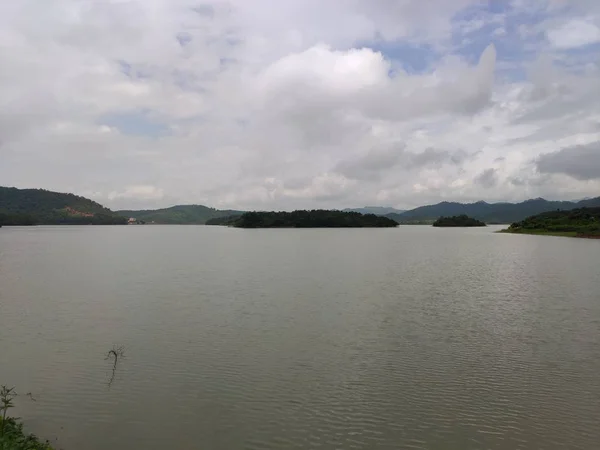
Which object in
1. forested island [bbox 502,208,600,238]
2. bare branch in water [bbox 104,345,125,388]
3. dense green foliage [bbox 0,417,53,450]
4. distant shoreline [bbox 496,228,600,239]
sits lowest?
bare branch in water [bbox 104,345,125,388]

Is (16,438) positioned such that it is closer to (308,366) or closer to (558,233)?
(308,366)

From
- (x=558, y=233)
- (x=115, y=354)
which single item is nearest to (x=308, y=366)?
(x=115, y=354)

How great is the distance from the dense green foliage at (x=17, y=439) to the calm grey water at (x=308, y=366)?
1.76 ft

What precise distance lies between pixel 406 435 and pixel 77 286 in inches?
1359

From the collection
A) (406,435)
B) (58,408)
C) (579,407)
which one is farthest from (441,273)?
(58,408)

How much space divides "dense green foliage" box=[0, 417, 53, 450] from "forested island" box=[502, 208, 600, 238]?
458ft

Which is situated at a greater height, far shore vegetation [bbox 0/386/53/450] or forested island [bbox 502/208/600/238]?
forested island [bbox 502/208/600/238]

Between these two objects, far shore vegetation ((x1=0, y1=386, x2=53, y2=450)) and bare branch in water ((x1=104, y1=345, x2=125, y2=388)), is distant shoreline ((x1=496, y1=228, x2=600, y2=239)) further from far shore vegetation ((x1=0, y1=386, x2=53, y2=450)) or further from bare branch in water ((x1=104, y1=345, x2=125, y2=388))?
far shore vegetation ((x1=0, y1=386, x2=53, y2=450))

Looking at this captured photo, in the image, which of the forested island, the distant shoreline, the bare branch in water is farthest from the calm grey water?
the forested island

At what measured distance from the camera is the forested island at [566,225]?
13188 centimetres

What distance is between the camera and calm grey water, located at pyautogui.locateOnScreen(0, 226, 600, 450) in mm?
12664

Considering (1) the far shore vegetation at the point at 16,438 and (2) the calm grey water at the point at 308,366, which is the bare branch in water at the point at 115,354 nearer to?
(2) the calm grey water at the point at 308,366

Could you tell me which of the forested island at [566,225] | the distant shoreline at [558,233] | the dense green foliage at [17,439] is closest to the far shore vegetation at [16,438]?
the dense green foliage at [17,439]

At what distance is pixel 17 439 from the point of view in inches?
444
